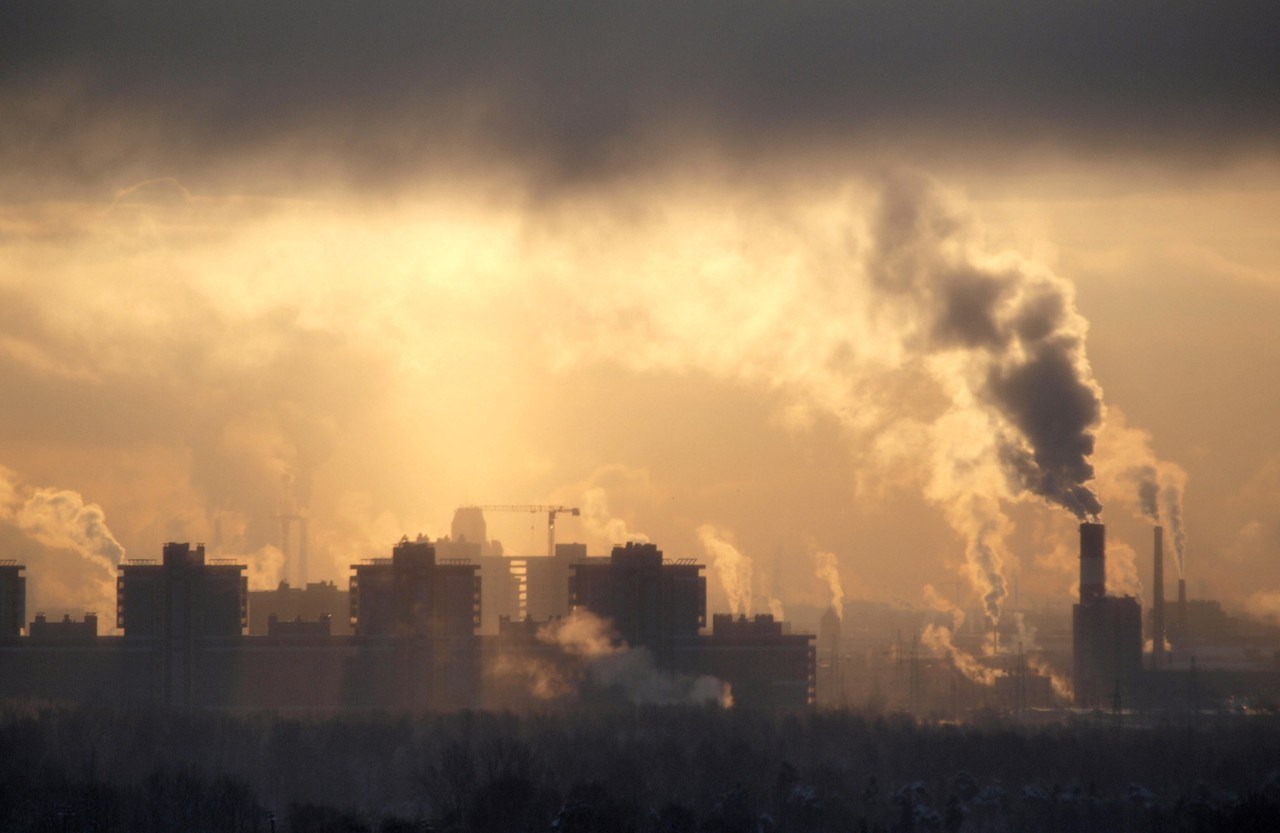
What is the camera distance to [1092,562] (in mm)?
158875

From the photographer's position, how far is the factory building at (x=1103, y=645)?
161500 mm

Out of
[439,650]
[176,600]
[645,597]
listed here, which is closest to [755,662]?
[645,597]

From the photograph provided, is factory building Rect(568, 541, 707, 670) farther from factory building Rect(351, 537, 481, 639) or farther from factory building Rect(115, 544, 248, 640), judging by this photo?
factory building Rect(115, 544, 248, 640)

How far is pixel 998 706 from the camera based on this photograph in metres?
177

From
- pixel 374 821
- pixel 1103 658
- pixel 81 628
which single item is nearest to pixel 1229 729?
pixel 1103 658

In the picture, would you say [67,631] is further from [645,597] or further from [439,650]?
[645,597]

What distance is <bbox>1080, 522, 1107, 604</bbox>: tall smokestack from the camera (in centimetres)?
15612

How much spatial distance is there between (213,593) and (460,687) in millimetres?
17627

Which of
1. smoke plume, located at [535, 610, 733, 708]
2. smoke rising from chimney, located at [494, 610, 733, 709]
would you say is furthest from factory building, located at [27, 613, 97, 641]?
smoke plume, located at [535, 610, 733, 708]

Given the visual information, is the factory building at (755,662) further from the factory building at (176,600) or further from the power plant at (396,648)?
the factory building at (176,600)

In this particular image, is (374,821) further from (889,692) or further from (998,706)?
(889,692)

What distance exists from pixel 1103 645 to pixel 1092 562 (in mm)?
7995

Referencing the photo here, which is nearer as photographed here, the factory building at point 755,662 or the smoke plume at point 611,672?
the smoke plume at point 611,672

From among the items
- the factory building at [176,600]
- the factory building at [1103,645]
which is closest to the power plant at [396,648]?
the factory building at [176,600]
